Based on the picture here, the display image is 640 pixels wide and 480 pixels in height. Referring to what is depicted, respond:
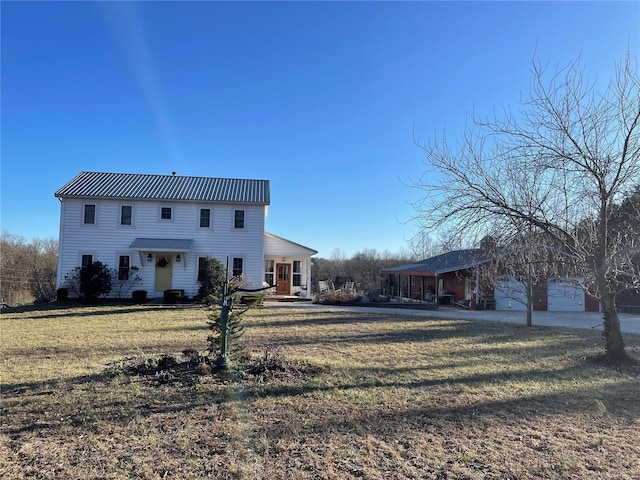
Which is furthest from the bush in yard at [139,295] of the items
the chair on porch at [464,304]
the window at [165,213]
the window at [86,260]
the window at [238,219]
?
the chair on porch at [464,304]

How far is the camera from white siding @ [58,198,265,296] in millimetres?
20169

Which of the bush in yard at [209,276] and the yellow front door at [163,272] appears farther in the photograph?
the yellow front door at [163,272]

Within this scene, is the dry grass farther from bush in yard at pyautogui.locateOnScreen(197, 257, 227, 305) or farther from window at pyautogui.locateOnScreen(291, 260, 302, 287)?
window at pyautogui.locateOnScreen(291, 260, 302, 287)

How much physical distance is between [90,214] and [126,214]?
1694mm

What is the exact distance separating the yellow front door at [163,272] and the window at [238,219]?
382 cm

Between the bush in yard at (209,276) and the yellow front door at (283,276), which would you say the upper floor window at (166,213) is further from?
the yellow front door at (283,276)

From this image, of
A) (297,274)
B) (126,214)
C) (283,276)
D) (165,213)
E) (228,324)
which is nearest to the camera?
(228,324)

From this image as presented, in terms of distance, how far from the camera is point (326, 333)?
422 inches

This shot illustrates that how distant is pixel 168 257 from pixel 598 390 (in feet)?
62.8

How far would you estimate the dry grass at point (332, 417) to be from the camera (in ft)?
11.0

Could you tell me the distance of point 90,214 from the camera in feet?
66.9

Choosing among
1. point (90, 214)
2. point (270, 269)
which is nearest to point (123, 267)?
point (90, 214)

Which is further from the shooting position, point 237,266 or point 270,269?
point 270,269

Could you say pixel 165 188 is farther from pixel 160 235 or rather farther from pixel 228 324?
pixel 228 324
